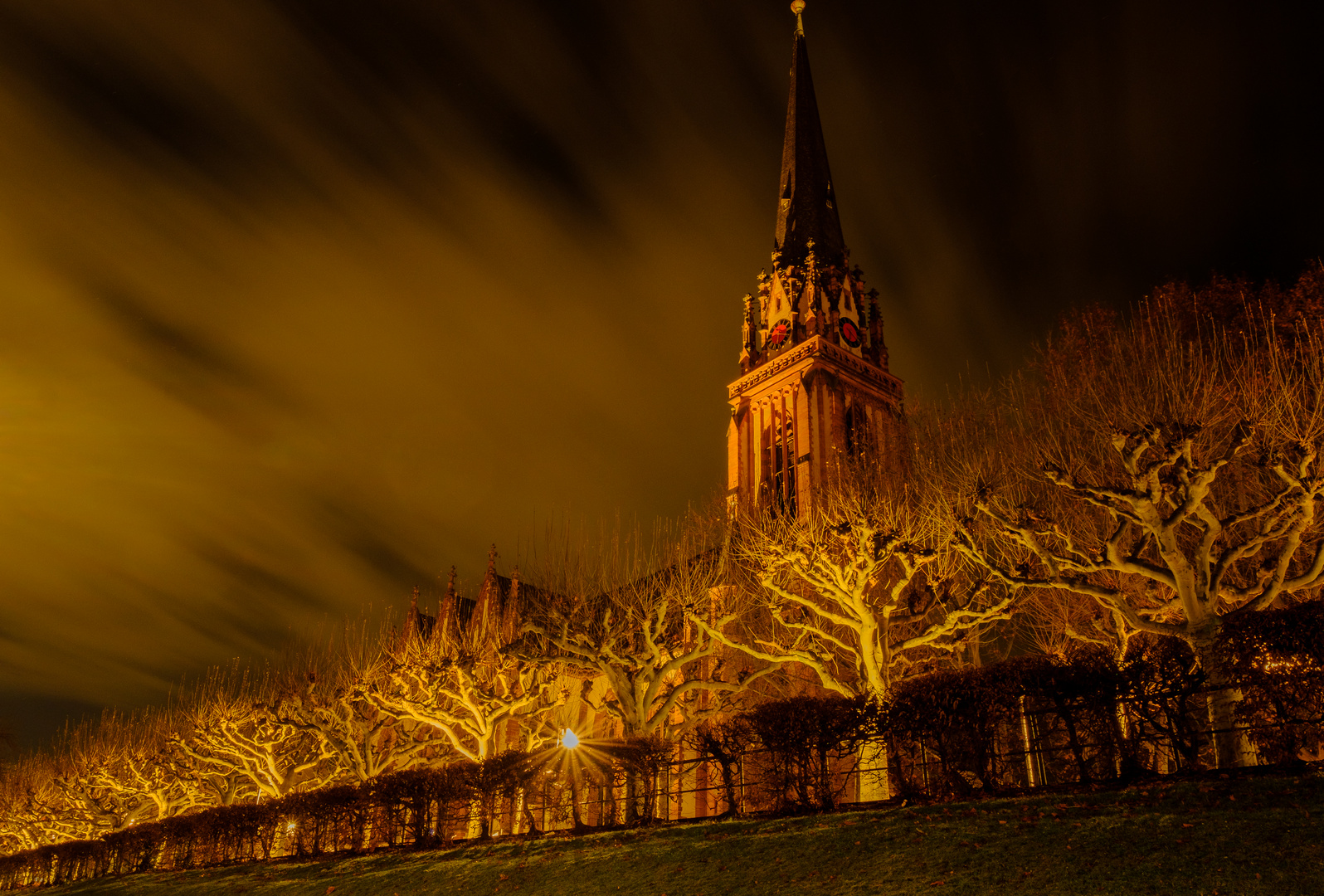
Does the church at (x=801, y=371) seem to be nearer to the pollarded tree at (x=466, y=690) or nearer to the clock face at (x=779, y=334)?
the clock face at (x=779, y=334)

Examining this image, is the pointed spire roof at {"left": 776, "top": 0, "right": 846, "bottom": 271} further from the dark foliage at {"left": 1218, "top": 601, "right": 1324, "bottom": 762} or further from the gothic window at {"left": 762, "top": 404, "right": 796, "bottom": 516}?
the dark foliage at {"left": 1218, "top": 601, "right": 1324, "bottom": 762}

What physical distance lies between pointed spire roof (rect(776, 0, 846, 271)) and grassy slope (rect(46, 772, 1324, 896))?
66501 mm

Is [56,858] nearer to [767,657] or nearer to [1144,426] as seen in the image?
[767,657]

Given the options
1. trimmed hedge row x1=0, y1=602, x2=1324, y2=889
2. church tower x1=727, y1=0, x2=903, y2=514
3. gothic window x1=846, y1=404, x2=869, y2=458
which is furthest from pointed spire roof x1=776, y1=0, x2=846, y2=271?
trimmed hedge row x1=0, y1=602, x2=1324, y2=889

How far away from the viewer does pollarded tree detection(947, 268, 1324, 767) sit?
54.2 feet

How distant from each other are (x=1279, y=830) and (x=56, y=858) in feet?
150

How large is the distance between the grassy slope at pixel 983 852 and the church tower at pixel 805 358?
43044 mm

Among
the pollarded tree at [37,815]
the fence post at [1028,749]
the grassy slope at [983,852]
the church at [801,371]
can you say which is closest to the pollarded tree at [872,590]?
the fence post at [1028,749]

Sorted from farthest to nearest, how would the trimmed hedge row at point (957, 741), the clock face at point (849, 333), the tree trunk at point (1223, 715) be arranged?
the clock face at point (849, 333) < the tree trunk at point (1223, 715) < the trimmed hedge row at point (957, 741)

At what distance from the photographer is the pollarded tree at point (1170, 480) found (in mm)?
16531

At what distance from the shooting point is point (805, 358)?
224ft

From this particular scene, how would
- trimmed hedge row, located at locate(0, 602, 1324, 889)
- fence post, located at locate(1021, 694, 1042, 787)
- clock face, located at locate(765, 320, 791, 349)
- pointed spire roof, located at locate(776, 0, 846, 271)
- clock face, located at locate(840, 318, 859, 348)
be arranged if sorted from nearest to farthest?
1. trimmed hedge row, located at locate(0, 602, 1324, 889)
2. fence post, located at locate(1021, 694, 1042, 787)
3. clock face, located at locate(765, 320, 791, 349)
4. clock face, located at locate(840, 318, 859, 348)
5. pointed spire roof, located at locate(776, 0, 846, 271)

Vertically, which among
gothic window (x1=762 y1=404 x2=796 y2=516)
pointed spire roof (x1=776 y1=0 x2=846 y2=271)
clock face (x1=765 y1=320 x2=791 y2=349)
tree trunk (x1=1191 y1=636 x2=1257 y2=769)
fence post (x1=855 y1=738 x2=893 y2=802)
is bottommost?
fence post (x1=855 y1=738 x2=893 y2=802)

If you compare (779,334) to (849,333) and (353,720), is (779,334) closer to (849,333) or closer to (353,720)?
(849,333)
